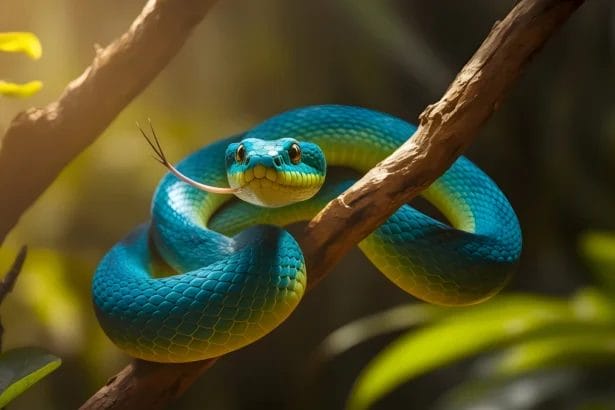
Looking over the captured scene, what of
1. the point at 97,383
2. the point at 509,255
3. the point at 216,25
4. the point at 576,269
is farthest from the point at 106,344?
the point at 576,269

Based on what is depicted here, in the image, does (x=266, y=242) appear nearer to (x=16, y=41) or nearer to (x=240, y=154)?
(x=240, y=154)

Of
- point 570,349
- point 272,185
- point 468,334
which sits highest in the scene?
point 272,185

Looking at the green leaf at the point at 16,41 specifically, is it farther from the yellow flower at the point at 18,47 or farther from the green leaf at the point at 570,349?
the green leaf at the point at 570,349

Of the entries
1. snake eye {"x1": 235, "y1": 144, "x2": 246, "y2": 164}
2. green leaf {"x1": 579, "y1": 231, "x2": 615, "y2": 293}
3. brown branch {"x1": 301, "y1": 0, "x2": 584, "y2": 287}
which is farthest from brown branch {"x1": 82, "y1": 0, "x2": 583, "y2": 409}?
green leaf {"x1": 579, "y1": 231, "x2": 615, "y2": 293}

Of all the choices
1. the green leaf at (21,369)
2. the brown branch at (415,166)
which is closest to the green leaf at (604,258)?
the brown branch at (415,166)

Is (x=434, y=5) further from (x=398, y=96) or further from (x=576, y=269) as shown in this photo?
(x=576, y=269)

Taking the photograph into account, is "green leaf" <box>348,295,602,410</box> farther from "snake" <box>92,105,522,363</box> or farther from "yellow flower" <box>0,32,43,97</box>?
"yellow flower" <box>0,32,43,97</box>

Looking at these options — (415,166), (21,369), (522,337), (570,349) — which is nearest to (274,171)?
(415,166)
